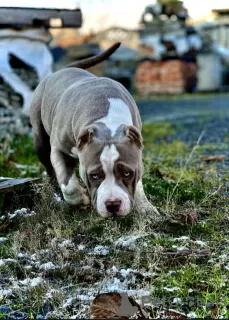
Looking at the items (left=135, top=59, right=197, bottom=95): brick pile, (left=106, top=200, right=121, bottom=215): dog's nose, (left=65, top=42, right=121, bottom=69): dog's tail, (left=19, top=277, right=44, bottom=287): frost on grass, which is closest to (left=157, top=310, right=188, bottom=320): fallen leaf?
(left=19, top=277, right=44, bottom=287): frost on grass

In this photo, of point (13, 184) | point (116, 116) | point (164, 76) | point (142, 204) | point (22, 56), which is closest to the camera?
point (116, 116)

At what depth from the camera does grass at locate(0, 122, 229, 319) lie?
10.2 feet

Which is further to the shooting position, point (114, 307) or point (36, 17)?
point (36, 17)

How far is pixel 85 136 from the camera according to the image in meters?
4.00

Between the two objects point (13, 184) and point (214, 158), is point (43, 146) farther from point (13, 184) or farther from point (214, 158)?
point (214, 158)

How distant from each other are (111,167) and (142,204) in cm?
78

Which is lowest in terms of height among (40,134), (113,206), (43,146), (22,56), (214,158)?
(214,158)

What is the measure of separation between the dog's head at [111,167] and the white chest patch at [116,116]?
9cm

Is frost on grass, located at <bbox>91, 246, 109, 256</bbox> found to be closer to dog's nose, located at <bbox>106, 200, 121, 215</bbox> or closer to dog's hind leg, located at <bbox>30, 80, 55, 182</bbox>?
dog's nose, located at <bbox>106, 200, 121, 215</bbox>

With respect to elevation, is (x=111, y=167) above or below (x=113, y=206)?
above

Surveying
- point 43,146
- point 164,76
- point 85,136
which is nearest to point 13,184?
point 43,146

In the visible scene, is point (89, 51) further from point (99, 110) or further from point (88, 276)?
point (88, 276)

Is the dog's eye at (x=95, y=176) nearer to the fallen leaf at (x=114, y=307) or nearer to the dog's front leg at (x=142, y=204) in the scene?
the dog's front leg at (x=142, y=204)

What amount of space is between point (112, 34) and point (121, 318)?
21980mm
